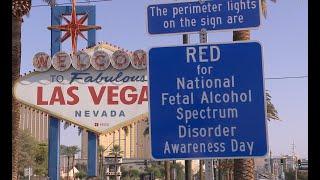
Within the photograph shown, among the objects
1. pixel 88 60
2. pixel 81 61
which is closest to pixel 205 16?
pixel 88 60

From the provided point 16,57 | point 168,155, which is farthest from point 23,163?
point 168,155

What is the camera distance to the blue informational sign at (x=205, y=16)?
3648mm

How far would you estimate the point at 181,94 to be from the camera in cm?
347

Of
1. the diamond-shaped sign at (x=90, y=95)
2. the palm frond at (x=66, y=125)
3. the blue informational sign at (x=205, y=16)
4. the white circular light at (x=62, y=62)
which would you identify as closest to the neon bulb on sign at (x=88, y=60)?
the white circular light at (x=62, y=62)

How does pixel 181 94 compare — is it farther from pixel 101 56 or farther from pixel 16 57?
pixel 101 56

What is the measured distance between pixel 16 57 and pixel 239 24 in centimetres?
1338

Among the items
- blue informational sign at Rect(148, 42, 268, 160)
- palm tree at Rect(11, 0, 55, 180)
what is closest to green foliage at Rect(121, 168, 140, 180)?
palm tree at Rect(11, 0, 55, 180)

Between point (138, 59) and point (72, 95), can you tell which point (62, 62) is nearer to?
point (72, 95)

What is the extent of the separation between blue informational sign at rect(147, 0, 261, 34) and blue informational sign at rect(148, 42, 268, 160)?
0.20 meters

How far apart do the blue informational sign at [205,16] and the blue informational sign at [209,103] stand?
0.20 m

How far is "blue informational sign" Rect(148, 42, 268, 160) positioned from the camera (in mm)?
3414

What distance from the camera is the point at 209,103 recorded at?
11.2 feet
